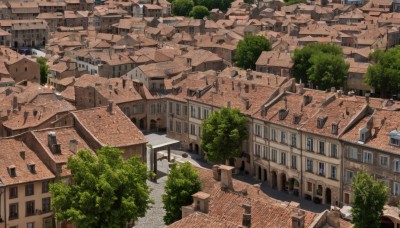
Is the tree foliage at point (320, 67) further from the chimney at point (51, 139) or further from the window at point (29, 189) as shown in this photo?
the window at point (29, 189)

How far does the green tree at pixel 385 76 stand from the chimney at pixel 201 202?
82.2 meters

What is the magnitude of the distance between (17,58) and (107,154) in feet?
261

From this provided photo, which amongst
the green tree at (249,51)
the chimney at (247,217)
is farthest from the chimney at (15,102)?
the green tree at (249,51)

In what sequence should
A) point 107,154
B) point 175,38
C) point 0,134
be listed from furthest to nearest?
1. point 175,38
2. point 0,134
3. point 107,154

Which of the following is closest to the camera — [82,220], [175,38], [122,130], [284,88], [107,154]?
[82,220]

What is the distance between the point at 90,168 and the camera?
206 feet

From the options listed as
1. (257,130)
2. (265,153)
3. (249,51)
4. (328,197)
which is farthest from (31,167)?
(249,51)

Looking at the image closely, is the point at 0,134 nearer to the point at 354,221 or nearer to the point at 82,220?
the point at 82,220

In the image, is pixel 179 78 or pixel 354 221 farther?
pixel 179 78

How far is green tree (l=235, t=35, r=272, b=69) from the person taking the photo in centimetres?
15700

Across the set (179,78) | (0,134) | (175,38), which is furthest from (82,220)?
(175,38)

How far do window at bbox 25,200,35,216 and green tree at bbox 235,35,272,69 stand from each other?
3573 inches

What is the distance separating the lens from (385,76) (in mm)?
136000

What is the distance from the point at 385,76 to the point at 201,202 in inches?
3295
